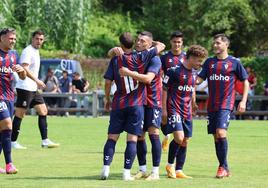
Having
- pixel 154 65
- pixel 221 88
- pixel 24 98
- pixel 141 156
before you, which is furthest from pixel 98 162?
pixel 24 98

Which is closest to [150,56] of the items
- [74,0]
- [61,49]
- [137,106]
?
[137,106]

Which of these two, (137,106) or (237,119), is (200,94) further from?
(137,106)

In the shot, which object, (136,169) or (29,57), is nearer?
(136,169)

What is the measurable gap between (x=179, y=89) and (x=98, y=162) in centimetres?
257

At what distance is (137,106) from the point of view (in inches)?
492

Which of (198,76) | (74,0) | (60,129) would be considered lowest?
(60,129)

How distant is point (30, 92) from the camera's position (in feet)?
57.8

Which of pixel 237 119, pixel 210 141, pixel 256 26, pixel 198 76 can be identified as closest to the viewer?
pixel 198 76

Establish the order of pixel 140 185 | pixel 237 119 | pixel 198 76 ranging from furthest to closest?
pixel 237 119 → pixel 198 76 → pixel 140 185

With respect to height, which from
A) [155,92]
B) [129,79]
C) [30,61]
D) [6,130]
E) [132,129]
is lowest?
[6,130]

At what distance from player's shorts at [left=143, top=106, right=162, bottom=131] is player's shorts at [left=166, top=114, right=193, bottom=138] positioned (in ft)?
0.54

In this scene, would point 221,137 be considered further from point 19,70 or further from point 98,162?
point 19,70

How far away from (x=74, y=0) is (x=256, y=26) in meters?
11.9

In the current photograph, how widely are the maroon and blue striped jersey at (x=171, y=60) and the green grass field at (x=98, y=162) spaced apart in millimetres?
1667
